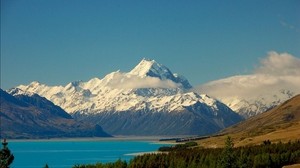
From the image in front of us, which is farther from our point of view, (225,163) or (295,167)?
(295,167)

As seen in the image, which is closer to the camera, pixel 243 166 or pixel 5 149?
pixel 5 149

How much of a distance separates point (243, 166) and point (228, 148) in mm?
13479

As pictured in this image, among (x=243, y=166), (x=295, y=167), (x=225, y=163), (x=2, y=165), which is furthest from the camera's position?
(x=295, y=167)

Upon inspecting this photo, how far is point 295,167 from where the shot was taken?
639ft

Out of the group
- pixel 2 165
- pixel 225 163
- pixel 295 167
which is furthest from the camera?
pixel 295 167

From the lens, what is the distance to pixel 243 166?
180 m

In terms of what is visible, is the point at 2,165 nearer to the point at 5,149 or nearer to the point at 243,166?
the point at 5,149

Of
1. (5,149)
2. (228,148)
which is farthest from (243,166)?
(5,149)

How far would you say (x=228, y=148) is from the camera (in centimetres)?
17000

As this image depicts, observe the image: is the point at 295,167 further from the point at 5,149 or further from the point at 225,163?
the point at 5,149

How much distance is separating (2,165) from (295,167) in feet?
351

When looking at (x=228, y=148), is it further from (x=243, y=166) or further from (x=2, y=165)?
(x=2, y=165)

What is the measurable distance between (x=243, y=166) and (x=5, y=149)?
82918 millimetres

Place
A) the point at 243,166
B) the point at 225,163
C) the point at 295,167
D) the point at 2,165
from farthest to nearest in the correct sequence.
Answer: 1. the point at 295,167
2. the point at 243,166
3. the point at 225,163
4. the point at 2,165
